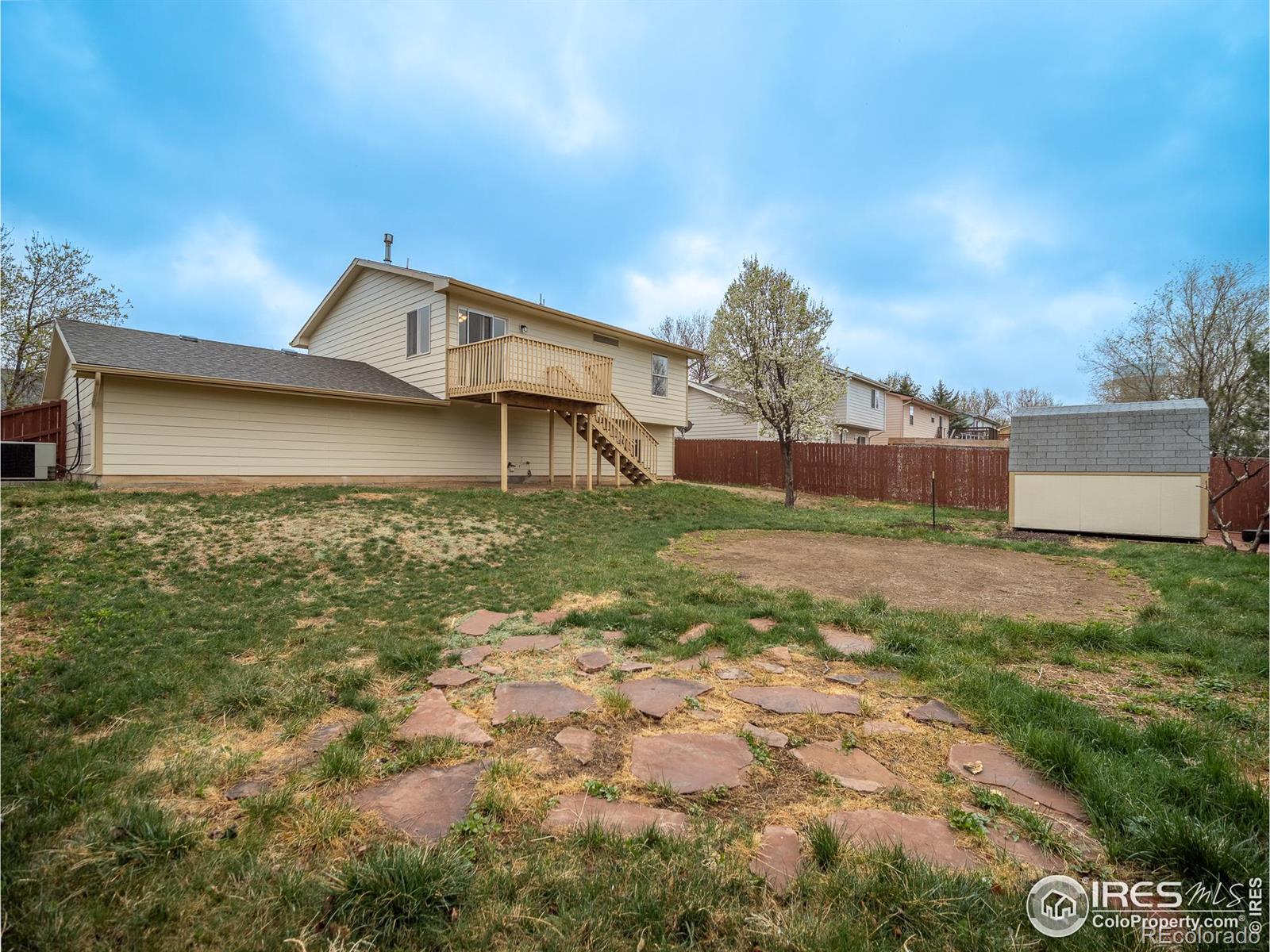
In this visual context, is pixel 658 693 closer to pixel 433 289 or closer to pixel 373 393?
pixel 373 393

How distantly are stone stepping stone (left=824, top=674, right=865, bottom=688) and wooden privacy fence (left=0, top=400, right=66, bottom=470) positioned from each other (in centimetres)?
1569

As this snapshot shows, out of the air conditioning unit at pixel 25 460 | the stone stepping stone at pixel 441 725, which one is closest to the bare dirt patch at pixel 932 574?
the stone stepping stone at pixel 441 725

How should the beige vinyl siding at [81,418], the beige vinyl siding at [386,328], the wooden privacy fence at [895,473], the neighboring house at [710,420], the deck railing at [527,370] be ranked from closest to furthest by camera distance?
the beige vinyl siding at [81,418]
the wooden privacy fence at [895,473]
the deck railing at [527,370]
the beige vinyl siding at [386,328]
the neighboring house at [710,420]

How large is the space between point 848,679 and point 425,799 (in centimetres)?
238

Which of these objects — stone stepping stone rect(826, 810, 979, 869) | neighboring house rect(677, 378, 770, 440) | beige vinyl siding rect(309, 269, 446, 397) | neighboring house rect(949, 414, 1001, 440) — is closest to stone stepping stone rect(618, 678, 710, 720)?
stone stepping stone rect(826, 810, 979, 869)

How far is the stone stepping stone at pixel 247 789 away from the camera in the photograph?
202 cm

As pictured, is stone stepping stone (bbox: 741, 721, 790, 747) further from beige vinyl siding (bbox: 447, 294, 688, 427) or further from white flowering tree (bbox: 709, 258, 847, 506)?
white flowering tree (bbox: 709, 258, 847, 506)

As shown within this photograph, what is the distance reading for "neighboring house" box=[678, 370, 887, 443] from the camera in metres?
26.0

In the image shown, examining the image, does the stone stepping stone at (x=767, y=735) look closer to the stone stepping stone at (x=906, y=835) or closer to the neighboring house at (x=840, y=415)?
the stone stepping stone at (x=906, y=835)

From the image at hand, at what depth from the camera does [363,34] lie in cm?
1117

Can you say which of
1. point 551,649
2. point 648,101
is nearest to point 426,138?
point 648,101

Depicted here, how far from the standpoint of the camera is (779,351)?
1432 centimetres

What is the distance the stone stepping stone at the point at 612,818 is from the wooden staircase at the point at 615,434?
11.6 meters

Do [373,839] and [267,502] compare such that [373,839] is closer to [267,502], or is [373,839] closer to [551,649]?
[551,649]
